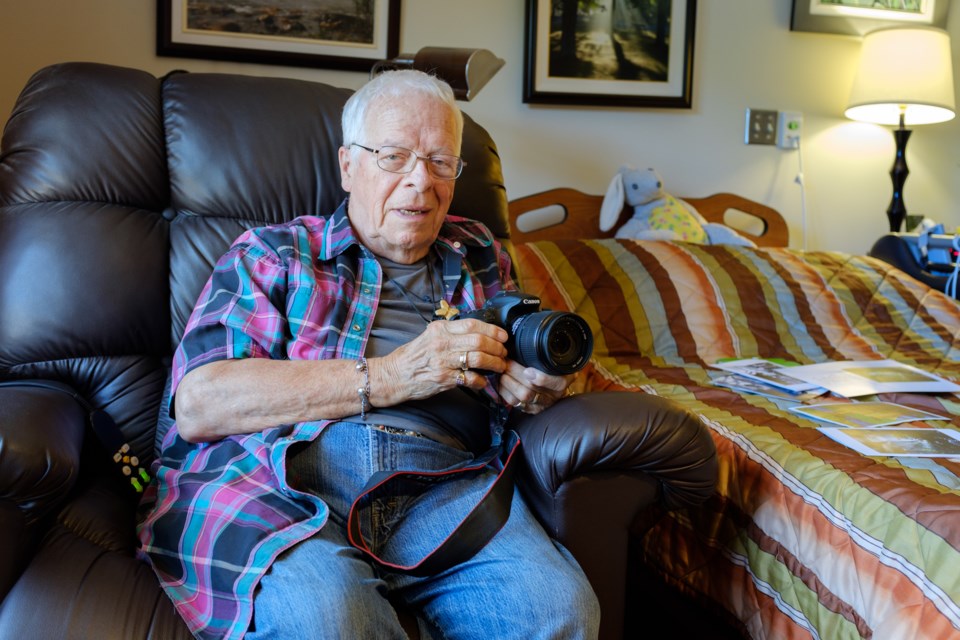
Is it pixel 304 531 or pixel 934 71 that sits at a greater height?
pixel 934 71

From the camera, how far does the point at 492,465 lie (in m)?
1.18

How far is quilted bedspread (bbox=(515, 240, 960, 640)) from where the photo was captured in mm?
1018

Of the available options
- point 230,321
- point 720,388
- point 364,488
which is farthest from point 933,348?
point 230,321

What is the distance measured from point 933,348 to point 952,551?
1.16 metres

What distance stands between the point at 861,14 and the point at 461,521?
2315 mm

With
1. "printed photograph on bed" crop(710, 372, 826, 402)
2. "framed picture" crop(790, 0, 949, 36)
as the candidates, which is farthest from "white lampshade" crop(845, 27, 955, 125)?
"printed photograph on bed" crop(710, 372, 826, 402)

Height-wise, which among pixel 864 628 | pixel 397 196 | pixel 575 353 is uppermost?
pixel 397 196

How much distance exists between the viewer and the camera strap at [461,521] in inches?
38.9

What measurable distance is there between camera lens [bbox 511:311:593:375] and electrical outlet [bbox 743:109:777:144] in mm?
1706

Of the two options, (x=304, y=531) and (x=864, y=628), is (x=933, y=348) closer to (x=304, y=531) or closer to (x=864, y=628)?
(x=864, y=628)

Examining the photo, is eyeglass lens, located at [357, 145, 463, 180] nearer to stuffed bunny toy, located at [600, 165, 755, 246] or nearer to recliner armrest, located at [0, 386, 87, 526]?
recliner armrest, located at [0, 386, 87, 526]

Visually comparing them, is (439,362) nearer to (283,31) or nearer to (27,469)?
(27,469)

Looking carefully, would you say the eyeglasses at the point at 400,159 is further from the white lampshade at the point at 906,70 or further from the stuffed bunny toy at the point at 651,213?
the white lampshade at the point at 906,70

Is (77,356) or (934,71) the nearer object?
(77,356)
